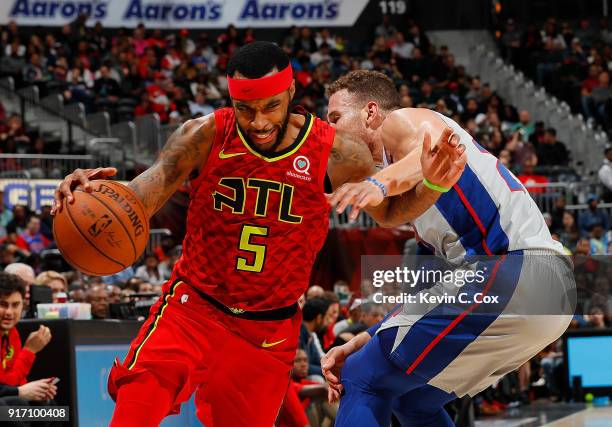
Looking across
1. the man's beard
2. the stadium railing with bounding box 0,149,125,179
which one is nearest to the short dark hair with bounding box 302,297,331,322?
the man's beard

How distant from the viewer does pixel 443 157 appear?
174 inches

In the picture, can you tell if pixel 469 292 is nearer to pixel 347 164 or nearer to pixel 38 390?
pixel 347 164

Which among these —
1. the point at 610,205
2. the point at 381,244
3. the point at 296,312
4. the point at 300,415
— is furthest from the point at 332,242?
the point at 296,312

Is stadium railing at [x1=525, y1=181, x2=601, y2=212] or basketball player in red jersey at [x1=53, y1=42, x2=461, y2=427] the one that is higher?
stadium railing at [x1=525, y1=181, x2=601, y2=212]

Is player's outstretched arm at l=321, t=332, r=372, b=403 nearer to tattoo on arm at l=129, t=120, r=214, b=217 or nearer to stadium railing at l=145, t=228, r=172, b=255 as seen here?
tattoo on arm at l=129, t=120, r=214, b=217

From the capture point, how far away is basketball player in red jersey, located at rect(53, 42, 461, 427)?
467cm

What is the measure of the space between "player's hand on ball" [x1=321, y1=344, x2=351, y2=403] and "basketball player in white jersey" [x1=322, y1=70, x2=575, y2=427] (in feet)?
0.79

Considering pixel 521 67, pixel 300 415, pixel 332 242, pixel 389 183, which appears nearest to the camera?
pixel 389 183

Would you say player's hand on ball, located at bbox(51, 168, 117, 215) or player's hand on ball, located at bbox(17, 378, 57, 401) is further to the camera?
player's hand on ball, located at bbox(17, 378, 57, 401)

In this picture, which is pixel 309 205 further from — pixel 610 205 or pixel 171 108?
pixel 171 108

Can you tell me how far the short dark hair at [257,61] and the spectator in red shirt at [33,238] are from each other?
10.3 metres

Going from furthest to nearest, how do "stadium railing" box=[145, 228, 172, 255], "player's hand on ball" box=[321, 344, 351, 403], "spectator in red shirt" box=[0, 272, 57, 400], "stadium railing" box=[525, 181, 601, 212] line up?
"stadium railing" box=[525, 181, 601, 212] < "stadium railing" box=[145, 228, 172, 255] < "spectator in red shirt" box=[0, 272, 57, 400] < "player's hand on ball" box=[321, 344, 351, 403]

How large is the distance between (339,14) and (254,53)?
22.9 meters

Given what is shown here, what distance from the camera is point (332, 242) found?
16.6m
